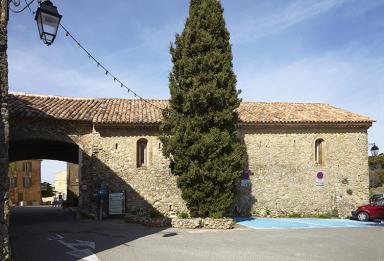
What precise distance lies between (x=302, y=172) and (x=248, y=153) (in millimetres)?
3323

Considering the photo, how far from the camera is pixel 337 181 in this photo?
930 inches

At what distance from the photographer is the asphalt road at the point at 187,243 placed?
11.0 m

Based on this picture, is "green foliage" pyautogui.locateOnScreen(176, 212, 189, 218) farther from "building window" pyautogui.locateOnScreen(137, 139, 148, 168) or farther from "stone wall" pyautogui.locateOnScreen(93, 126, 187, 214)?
"building window" pyautogui.locateOnScreen(137, 139, 148, 168)

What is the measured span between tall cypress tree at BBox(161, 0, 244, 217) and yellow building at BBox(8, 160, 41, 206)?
50.2 metres

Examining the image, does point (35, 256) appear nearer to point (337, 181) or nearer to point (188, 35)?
point (188, 35)

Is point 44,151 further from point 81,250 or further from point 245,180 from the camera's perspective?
point 81,250

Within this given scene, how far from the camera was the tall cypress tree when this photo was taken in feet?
61.2

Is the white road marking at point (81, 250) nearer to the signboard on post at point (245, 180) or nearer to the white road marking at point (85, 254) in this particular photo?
the white road marking at point (85, 254)

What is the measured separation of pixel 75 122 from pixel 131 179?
415cm

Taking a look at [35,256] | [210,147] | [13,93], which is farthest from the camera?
[13,93]

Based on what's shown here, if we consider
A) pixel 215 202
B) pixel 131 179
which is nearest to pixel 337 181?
pixel 215 202

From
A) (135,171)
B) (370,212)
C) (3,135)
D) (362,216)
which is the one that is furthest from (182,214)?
(3,135)

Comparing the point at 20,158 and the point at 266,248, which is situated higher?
the point at 20,158

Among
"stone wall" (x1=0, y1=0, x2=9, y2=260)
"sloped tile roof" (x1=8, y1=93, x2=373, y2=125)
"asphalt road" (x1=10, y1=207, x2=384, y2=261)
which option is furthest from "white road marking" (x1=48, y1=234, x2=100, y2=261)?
"sloped tile roof" (x1=8, y1=93, x2=373, y2=125)
